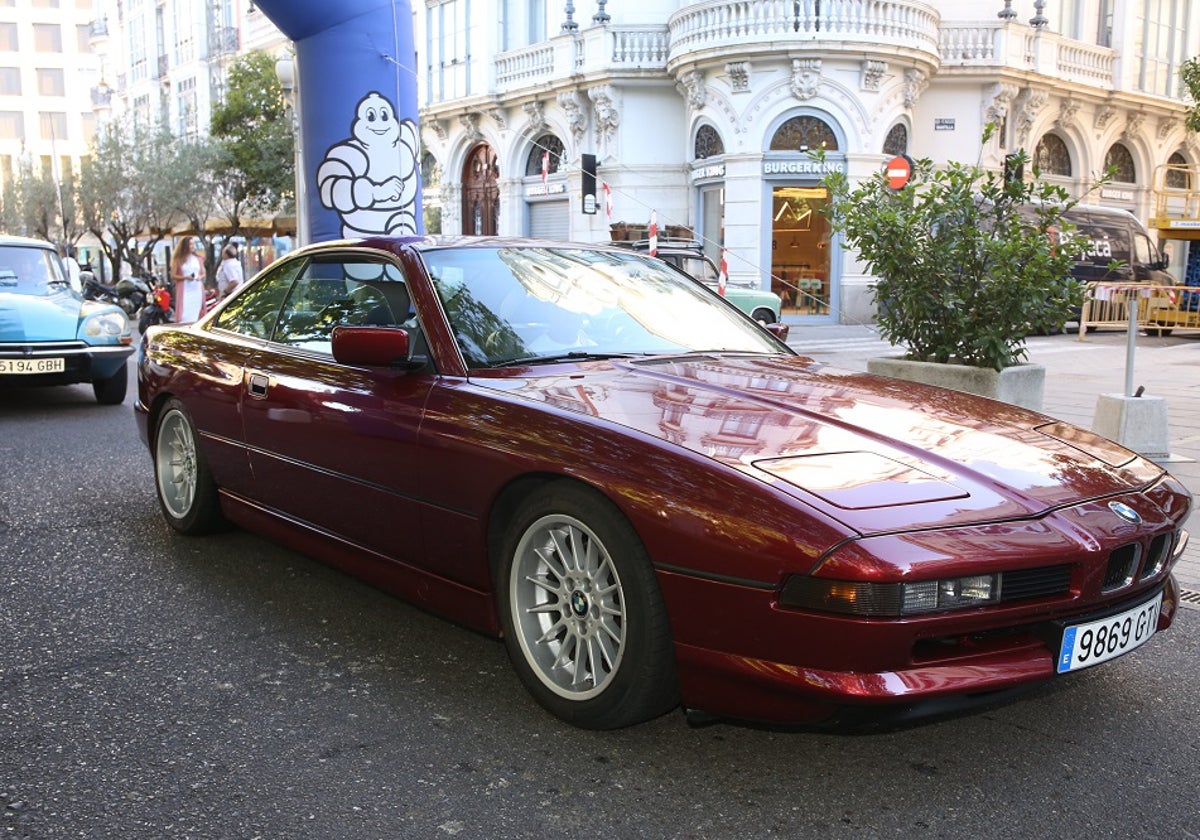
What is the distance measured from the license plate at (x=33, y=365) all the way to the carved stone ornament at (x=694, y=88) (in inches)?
745

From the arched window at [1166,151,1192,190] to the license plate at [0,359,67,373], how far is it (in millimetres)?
33829

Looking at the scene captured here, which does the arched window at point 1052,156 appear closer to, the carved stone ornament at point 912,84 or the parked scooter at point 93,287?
the carved stone ornament at point 912,84

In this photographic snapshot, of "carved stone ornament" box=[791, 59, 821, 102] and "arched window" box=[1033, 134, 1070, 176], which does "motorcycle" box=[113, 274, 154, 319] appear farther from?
"arched window" box=[1033, 134, 1070, 176]

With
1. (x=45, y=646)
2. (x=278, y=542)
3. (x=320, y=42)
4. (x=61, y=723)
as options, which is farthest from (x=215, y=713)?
(x=320, y=42)

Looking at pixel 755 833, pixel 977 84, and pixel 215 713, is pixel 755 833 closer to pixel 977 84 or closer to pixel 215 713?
pixel 215 713

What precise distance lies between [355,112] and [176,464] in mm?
5998

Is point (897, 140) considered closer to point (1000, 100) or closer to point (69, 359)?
point (1000, 100)

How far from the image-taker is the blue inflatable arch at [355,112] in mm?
10172

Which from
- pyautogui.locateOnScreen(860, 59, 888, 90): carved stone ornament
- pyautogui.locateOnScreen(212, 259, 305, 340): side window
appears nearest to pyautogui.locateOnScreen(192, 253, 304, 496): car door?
pyautogui.locateOnScreen(212, 259, 305, 340): side window

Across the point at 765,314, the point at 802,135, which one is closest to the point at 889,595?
the point at 765,314

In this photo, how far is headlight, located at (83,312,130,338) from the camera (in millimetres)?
9805

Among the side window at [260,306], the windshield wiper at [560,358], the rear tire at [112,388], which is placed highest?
the side window at [260,306]

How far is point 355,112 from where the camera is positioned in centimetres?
1043

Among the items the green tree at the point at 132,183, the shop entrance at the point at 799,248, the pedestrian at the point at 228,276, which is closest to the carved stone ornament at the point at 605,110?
the shop entrance at the point at 799,248
